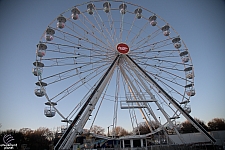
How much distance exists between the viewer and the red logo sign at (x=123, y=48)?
18.7 meters

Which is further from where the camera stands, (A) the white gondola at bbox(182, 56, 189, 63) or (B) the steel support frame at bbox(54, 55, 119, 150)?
(A) the white gondola at bbox(182, 56, 189, 63)

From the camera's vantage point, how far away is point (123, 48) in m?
18.9

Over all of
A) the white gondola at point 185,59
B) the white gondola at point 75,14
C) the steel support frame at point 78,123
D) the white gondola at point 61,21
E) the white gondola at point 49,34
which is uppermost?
the white gondola at point 75,14

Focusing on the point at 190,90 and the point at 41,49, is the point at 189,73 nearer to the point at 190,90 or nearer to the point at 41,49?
the point at 190,90

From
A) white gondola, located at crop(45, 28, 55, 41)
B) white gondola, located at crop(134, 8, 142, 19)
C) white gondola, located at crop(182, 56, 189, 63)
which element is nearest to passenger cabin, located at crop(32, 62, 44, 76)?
white gondola, located at crop(45, 28, 55, 41)

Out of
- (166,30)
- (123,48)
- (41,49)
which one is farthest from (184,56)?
(41,49)

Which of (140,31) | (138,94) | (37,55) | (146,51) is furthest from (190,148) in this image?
(37,55)

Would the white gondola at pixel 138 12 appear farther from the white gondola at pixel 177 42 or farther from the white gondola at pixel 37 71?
the white gondola at pixel 37 71

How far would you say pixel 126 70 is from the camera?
757 inches

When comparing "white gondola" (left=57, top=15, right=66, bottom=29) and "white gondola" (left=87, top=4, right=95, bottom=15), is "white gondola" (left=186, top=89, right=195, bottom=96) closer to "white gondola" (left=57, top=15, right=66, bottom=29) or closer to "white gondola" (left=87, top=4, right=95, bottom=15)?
"white gondola" (left=87, top=4, right=95, bottom=15)

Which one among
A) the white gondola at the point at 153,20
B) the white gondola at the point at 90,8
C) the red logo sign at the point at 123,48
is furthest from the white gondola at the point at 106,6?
the white gondola at the point at 153,20

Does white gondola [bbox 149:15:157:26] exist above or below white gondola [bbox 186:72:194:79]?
above

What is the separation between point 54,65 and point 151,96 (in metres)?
9.89

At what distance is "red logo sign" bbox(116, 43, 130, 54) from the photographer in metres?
18.7
